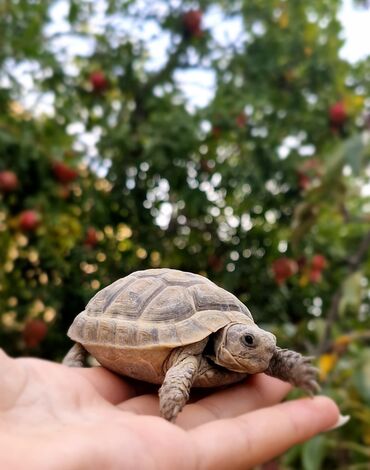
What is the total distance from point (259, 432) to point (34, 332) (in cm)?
103

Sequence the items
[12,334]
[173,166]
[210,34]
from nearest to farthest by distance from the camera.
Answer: [12,334]
[173,166]
[210,34]

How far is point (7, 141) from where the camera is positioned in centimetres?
246

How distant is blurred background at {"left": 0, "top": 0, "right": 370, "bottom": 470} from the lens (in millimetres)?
1884

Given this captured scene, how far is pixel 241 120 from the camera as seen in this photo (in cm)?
288

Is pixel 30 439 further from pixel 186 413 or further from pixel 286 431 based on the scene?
pixel 286 431

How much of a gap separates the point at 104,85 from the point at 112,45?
315 mm

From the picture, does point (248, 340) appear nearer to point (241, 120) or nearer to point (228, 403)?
point (228, 403)

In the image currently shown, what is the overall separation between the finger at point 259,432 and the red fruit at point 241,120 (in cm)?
173

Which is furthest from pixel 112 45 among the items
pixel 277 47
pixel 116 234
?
pixel 116 234

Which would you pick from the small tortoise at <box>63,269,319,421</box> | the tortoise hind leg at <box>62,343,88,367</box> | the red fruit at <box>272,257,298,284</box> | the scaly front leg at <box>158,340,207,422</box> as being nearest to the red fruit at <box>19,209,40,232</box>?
the red fruit at <box>272,257,298,284</box>

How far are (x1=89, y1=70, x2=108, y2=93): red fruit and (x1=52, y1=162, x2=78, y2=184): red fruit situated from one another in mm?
670

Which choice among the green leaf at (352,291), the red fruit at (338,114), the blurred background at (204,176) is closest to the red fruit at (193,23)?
the blurred background at (204,176)

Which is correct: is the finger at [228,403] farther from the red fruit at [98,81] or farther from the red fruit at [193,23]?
the red fruit at [193,23]

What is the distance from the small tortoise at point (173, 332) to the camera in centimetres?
104
